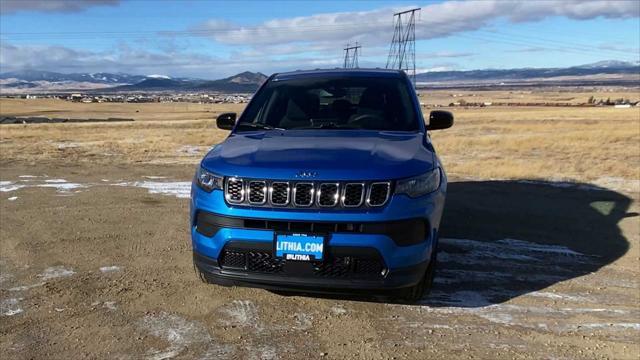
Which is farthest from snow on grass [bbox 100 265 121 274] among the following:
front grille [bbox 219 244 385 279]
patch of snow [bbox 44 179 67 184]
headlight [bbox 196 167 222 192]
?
patch of snow [bbox 44 179 67 184]

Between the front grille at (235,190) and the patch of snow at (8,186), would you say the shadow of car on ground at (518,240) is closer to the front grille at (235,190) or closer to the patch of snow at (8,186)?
the front grille at (235,190)

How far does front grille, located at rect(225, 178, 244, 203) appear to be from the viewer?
385 centimetres

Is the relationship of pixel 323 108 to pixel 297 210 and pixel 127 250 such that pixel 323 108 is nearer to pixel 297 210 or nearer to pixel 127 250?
pixel 297 210

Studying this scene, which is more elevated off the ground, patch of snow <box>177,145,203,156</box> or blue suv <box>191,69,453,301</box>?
blue suv <box>191,69,453,301</box>

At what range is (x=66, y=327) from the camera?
398 cm

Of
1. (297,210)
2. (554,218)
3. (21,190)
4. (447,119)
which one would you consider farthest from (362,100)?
(21,190)

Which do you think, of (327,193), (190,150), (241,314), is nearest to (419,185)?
(327,193)

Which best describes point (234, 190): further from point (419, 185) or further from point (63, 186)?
point (63, 186)

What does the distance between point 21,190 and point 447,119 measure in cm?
707

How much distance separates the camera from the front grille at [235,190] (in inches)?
152

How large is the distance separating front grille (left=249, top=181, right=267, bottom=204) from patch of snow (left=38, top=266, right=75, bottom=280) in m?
2.26

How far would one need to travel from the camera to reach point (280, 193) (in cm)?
377

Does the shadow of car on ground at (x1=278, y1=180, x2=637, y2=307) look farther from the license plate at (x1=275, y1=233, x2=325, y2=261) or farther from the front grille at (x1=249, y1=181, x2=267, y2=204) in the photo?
the front grille at (x1=249, y1=181, x2=267, y2=204)

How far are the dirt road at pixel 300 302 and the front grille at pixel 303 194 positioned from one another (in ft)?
2.94
